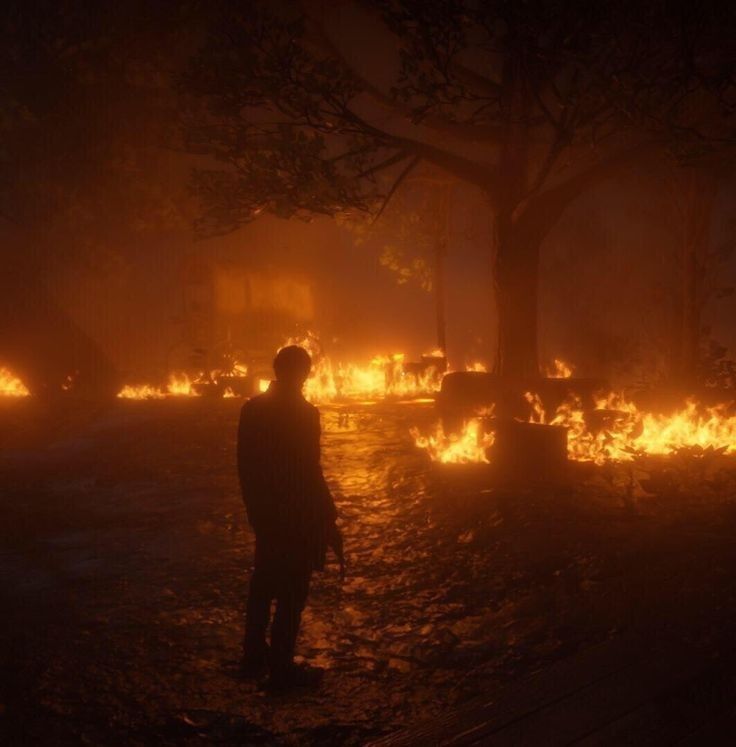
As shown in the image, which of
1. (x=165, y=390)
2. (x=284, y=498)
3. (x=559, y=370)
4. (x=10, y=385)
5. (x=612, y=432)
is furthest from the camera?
(x=10, y=385)

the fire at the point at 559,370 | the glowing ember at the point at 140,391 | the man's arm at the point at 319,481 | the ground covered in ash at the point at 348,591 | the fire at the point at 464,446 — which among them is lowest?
the ground covered in ash at the point at 348,591

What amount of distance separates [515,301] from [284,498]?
925 cm

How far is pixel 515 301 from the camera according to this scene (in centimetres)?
1268

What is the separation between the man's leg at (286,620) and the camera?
4.21 m

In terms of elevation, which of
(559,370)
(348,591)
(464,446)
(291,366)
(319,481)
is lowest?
(348,591)

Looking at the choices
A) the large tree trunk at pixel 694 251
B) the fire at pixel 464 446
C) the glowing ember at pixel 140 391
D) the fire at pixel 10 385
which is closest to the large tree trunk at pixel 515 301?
the fire at pixel 464 446

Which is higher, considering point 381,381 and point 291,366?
point 381,381

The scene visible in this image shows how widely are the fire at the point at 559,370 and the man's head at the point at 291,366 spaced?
626 inches

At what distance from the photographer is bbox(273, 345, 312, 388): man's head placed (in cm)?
426

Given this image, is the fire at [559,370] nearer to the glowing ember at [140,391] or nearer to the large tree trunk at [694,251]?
Result: the large tree trunk at [694,251]

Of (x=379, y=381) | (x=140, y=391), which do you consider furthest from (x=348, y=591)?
(x=379, y=381)

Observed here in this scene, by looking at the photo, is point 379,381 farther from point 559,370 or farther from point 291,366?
point 291,366

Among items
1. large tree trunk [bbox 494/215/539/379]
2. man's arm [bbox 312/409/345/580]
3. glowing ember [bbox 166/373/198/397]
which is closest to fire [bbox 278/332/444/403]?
glowing ember [bbox 166/373/198/397]

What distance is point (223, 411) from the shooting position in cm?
1648
